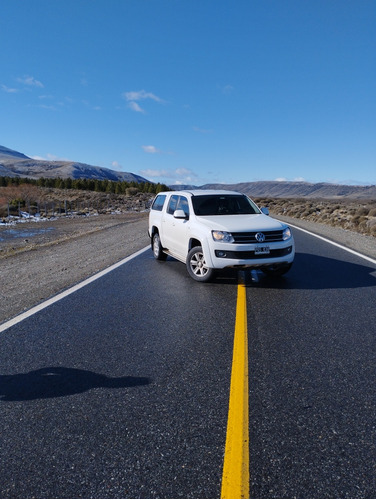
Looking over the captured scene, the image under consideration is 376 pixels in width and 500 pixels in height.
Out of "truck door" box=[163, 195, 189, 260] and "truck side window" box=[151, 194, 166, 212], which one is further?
"truck side window" box=[151, 194, 166, 212]

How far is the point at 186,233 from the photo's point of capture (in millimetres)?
8086

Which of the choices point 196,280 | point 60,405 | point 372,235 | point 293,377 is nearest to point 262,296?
point 196,280

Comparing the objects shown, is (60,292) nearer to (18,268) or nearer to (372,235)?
(18,268)

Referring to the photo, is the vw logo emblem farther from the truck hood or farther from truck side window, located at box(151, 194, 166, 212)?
truck side window, located at box(151, 194, 166, 212)

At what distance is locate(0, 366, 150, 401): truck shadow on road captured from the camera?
3.44 meters

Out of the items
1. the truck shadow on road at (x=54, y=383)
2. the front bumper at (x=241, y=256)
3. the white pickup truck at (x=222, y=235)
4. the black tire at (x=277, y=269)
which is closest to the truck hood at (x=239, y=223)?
the white pickup truck at (x=222, y=235)

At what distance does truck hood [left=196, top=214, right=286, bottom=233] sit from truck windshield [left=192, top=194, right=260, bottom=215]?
1.21 feet

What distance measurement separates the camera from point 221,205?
8656 mm

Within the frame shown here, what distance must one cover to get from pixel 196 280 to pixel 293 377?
416 centimetres

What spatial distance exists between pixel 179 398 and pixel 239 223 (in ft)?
15.1

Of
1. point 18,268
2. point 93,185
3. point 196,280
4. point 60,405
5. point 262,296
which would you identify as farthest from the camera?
point 93,185

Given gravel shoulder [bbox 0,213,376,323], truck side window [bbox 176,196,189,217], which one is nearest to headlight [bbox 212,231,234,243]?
truck side window [bbox 176,196,189,217]

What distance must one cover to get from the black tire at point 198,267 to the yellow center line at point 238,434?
2.90 metres

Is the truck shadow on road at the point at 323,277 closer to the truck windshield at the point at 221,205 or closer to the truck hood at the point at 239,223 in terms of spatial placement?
the truck hood at the point at 239,223
